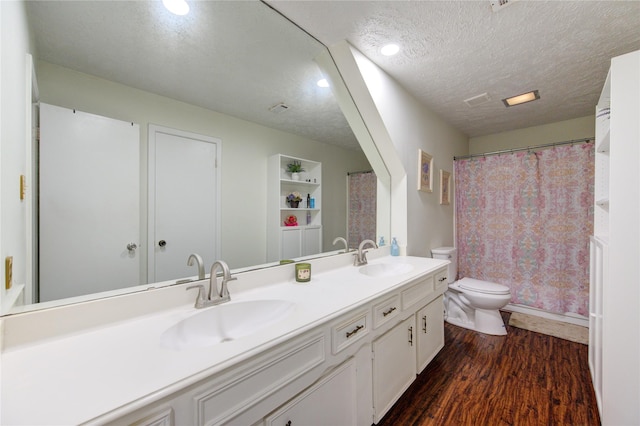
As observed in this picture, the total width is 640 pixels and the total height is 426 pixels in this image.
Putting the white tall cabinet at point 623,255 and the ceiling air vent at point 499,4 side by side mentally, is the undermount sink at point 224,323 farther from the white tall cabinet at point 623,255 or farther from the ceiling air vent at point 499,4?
the ceiling air vent at point 499,4

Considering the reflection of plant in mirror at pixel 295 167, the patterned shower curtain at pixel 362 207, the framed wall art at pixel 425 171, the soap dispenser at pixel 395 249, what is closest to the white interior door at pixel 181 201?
the reflection of plant in mirror at pixel 295 167

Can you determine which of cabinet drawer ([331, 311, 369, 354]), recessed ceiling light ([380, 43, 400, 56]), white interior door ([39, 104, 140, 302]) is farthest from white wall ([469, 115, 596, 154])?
white interior door ([39, 104, 140, 302])

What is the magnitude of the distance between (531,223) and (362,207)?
206 cm

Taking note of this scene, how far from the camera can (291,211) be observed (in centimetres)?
158

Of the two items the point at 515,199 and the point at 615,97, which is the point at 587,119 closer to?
the point at 515,199

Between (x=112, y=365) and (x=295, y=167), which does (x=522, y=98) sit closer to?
(x=295, y=167)

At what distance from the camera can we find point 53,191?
831mm

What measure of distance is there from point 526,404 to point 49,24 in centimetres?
288

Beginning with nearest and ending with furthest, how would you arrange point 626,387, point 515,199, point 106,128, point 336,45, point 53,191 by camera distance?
point 53,191 → point 106,128 → point 626,387 → point 336,45 → point 515,199

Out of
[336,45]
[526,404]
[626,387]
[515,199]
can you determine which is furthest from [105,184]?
[515,199]

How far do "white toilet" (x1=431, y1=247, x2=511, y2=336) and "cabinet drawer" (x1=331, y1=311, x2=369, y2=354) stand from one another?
4.95ft

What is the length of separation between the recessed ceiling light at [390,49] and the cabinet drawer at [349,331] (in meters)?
1.69

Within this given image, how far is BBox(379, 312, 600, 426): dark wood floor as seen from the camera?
4.66ft

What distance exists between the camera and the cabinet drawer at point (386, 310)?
1234mm
